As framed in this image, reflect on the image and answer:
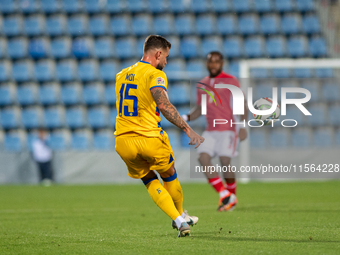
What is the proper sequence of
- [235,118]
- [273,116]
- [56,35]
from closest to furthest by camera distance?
1. [273,116]
2. [235,118]
3. [56,35]

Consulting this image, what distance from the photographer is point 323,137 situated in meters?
14.3

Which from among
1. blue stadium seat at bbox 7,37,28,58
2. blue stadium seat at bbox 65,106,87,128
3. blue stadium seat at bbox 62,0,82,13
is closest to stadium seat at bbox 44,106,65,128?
blue stadium seat at bbox 65,106,87,128

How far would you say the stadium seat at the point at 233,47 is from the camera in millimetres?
16641

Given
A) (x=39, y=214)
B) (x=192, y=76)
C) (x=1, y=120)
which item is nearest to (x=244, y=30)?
(x=192, y=76)

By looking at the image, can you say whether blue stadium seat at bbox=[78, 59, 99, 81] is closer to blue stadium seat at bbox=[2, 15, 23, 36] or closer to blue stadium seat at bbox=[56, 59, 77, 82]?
blue stadium seat at bbox=[56, 59, 77, 82]

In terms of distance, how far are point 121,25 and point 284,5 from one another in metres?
5.52

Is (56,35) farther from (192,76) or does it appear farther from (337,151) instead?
(337,151)

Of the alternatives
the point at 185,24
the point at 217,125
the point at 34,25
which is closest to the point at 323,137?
the point at 185,24

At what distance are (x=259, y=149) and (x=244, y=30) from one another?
206 inches

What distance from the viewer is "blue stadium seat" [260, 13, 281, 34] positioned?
1722cm

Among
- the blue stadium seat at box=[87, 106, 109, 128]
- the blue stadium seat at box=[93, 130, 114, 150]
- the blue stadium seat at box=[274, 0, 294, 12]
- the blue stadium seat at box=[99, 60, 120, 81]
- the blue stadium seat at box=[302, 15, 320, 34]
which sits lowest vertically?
the blue stadium seat at box=[93, 130, 114, 150]

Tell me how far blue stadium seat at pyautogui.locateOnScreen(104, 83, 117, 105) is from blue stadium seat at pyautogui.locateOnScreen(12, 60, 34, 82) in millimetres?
2392

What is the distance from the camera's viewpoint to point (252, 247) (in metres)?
3.77

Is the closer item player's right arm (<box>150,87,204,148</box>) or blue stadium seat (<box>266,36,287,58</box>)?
player's right arm (<box>150,87,204,148</box>)
